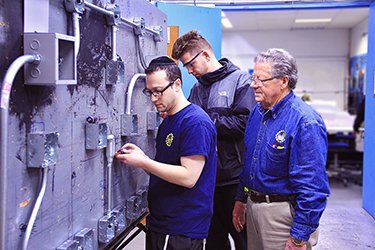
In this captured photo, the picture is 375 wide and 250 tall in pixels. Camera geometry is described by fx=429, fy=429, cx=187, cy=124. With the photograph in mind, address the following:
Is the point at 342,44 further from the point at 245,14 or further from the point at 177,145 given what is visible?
the point at 177,145

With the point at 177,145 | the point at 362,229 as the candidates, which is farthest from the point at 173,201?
the point at 362,229

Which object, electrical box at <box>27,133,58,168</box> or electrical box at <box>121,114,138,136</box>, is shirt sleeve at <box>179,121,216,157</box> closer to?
electrical box at <box>121,114,138,136</box>


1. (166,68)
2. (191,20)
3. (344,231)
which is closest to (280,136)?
(166,68)

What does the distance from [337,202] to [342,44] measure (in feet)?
17.3

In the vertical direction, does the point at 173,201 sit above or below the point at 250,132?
below

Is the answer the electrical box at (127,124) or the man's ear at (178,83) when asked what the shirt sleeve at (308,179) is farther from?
the electrical box at (127,124)

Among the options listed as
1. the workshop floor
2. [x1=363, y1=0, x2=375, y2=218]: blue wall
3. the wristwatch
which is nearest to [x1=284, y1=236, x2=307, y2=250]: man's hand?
the wristwatch

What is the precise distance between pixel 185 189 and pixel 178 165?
Result: 0.09m

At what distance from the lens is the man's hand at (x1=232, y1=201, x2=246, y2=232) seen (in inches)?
79.3

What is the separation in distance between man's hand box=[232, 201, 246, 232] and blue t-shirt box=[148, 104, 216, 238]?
17.2 inches

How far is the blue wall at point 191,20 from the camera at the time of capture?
3.34m

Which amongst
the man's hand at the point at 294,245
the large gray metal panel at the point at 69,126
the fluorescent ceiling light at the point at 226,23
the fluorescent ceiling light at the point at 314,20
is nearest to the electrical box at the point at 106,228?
the large gray metal panel at the point at 69,126

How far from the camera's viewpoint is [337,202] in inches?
196

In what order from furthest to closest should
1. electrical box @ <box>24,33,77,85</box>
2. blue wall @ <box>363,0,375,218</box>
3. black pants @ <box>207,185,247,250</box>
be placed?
blue wall @ <box>363,0,375,218</box>, black pants @ <box>207,185,247,250</box>, electrical box @ <box>24,33,77,85</box>
